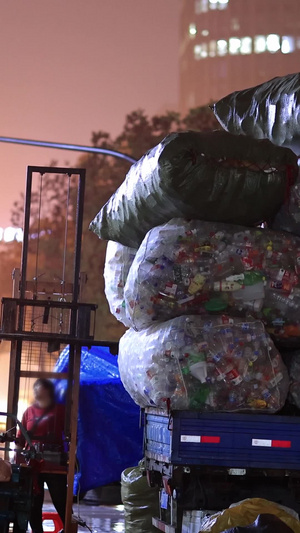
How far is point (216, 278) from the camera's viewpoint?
22.4 feet

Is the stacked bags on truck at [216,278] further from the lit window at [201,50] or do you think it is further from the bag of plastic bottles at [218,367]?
the lit window at [201,50]

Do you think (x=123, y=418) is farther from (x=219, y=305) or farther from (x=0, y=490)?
(x=219, y=305)

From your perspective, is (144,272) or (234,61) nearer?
(144,272)

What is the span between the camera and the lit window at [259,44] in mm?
40747

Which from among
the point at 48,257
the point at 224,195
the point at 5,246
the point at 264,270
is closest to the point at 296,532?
the point at 264,270

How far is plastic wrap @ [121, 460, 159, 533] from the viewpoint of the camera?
8836mm

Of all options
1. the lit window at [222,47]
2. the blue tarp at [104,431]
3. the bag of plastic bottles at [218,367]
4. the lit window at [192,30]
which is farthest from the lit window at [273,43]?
the bag of plastic bottles at [218,367]

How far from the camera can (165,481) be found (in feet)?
23.3

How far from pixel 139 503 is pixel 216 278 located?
3059 mm

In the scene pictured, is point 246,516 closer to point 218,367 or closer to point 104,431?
point 218,367

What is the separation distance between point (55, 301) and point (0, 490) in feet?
8.79

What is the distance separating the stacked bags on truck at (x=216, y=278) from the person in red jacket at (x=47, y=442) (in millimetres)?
2655

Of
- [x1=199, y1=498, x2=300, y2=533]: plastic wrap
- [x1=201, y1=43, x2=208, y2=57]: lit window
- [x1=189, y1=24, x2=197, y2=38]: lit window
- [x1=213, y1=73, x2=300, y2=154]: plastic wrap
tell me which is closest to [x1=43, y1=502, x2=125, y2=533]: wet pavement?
[x1=199, y1=498, x2=300, y2=533]: plastic wrap

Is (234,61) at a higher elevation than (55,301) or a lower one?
higher
